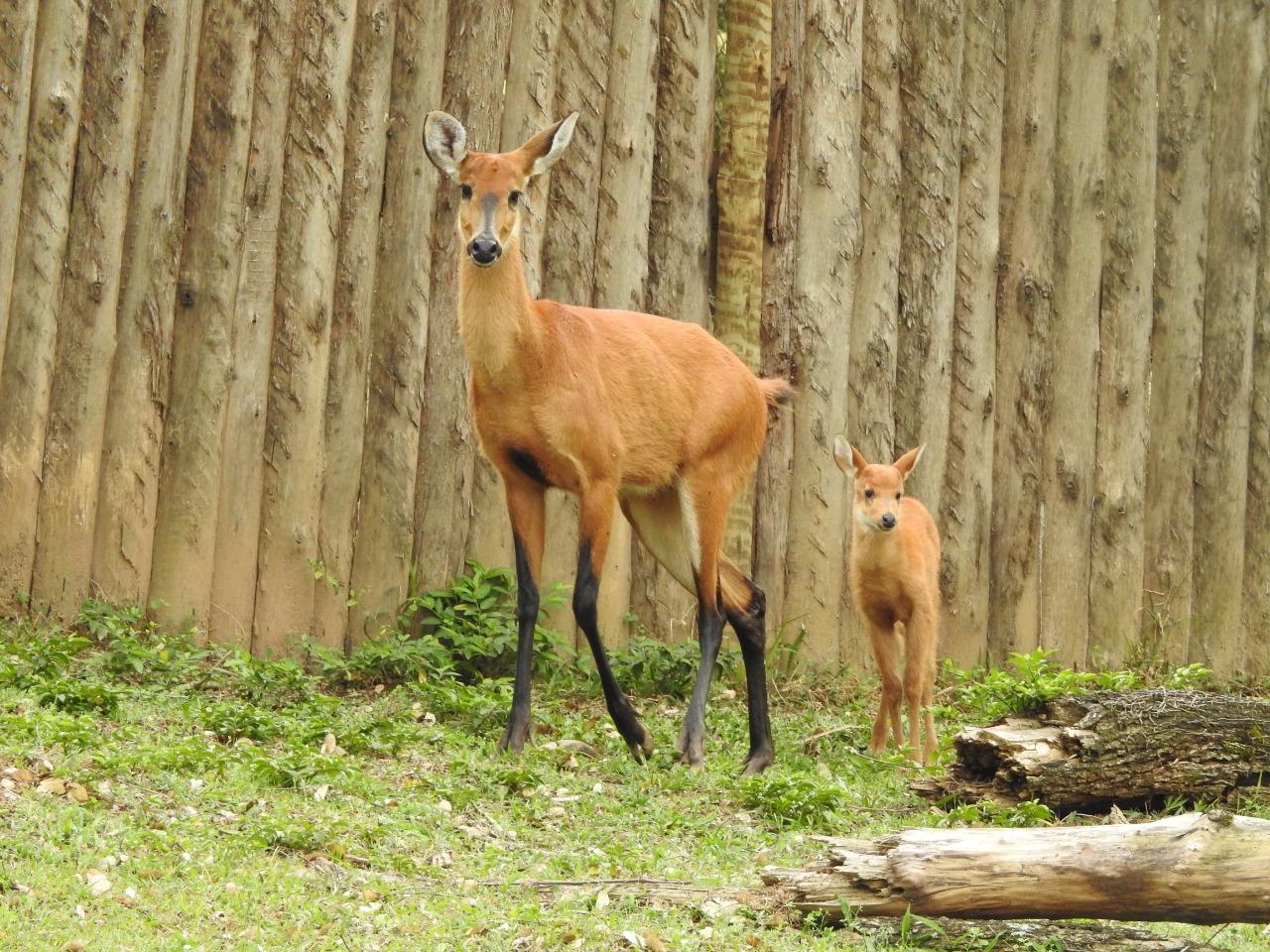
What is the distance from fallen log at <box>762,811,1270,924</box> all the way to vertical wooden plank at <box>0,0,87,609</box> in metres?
4.60

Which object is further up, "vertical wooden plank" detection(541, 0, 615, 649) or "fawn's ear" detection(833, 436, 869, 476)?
"vertical wooden plank" detection(541, 0, 615, 649)

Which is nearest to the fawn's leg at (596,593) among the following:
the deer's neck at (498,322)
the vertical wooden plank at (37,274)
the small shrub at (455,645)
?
the deer's neck at (498,322)

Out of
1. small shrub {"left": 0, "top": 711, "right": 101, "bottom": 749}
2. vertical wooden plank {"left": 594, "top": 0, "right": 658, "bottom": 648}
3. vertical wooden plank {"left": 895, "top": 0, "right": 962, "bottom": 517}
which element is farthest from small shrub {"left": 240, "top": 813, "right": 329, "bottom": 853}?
vertical wooden plank {"left": 895, "top": 0, "right": 962, "bottom": 517}

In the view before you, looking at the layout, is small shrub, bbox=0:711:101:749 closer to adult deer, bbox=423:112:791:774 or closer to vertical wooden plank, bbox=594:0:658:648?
adult deer, bbox=423:112:791:774

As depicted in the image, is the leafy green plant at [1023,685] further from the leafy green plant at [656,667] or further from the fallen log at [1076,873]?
the fallen log at [1076,873]

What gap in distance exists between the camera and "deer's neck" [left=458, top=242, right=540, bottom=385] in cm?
689

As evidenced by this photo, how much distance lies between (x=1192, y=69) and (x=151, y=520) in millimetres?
7166

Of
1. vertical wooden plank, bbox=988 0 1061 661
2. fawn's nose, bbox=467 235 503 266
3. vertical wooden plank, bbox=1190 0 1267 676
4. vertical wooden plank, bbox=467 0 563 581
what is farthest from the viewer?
vertical wooden plank, bbox=1190 0 1267 676

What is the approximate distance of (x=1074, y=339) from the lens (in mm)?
9789

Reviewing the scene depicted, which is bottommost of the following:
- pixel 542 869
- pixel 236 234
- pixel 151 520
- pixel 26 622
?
pixel 542 869

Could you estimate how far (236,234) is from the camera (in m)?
7.86

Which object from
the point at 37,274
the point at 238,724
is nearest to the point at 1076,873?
the point at 238,724

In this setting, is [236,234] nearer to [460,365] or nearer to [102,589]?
[460,365]

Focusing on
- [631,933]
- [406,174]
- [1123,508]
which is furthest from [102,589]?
[1123,508]
